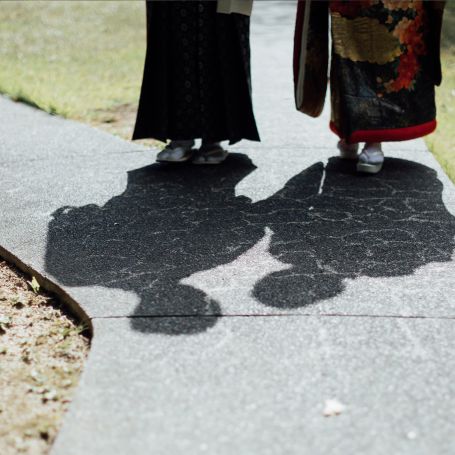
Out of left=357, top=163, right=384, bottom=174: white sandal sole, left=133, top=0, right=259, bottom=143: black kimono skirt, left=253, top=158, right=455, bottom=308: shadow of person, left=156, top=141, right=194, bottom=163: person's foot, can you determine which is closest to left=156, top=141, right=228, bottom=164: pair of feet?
left=156, top=141, right=194, bottom=163: person's foot

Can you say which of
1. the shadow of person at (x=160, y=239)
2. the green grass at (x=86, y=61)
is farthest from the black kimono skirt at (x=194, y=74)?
the green grass at (x=86, y=61)

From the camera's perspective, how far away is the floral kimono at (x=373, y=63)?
164 inches

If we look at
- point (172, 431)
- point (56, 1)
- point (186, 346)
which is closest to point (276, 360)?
point (186, 346)

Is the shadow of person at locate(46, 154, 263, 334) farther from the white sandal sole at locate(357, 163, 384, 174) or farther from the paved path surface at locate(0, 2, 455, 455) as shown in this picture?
the white sandal sole at locate(357, 163, 384, 174)

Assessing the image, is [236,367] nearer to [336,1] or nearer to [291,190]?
[291,190]

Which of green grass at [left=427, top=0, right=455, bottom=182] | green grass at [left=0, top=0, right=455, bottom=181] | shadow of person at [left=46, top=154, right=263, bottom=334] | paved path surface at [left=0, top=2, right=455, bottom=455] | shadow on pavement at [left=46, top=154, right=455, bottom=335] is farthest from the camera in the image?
green grass at [left=0, top=0, right=455, bottom=181]

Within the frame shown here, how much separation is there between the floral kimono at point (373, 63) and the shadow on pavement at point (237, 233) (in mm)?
329

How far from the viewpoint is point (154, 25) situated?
4.38 m

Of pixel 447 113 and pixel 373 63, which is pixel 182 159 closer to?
pixel 373 63

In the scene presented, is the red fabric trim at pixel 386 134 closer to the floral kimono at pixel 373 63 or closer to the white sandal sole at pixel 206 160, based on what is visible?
the floral kimono at pixel 373 63

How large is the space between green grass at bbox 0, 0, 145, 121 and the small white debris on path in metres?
4.06

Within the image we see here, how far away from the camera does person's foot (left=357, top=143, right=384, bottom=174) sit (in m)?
4.46

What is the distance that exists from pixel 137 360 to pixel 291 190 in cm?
189

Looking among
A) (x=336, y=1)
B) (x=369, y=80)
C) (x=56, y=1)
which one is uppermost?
(x=336, y=1)
